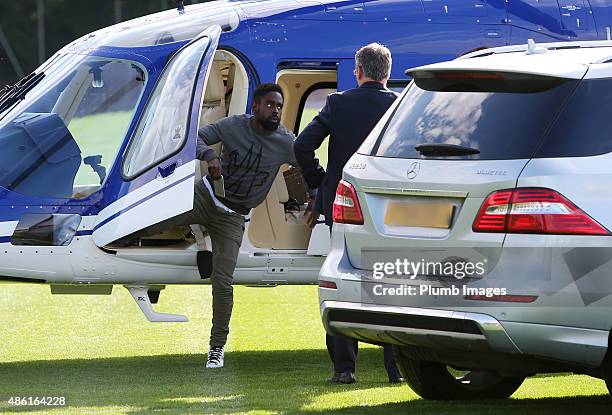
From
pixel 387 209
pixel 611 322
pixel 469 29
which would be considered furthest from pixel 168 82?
pixel 611 322

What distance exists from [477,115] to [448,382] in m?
1.77

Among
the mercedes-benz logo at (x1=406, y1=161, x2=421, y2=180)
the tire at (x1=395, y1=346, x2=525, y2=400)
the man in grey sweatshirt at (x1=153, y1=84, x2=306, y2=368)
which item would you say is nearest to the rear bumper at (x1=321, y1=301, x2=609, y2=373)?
the mercedes-benz logo at (x1=406, y1=161, x2=421, y2=180)

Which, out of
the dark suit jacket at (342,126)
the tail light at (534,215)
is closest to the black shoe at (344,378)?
the dark suit jacket at (342,126)

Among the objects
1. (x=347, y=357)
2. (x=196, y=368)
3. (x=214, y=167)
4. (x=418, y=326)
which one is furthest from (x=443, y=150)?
(x=196, y=368)

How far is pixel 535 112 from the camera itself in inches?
255

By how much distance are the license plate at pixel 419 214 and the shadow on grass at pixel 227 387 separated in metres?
1.26

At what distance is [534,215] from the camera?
6.23 m

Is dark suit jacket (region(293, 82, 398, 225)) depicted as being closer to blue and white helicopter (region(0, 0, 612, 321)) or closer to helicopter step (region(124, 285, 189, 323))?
blue and white helicopter (region(0, 0, 612, 321))

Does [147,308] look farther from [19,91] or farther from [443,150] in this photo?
Answer: [443,150]

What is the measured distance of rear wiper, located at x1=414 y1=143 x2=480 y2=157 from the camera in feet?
21.6

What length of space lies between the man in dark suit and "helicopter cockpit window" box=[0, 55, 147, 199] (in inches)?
65.9

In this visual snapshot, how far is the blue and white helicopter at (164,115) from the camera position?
31.4 ft

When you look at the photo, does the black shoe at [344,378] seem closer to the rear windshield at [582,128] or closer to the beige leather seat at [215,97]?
the beige leather seat at [215,97]

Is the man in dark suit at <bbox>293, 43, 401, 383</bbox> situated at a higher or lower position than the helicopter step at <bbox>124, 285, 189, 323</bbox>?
higher
